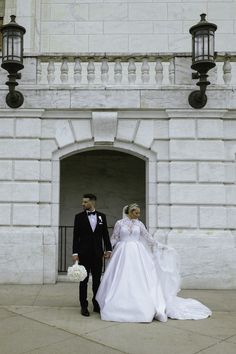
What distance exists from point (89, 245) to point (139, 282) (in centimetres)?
98

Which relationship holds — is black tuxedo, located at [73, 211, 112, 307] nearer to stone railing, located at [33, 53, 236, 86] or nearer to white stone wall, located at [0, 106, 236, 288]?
white stone wall, located at [0, 106, 236, 288]

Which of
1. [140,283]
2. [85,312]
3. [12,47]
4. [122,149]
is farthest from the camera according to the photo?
[122,149]

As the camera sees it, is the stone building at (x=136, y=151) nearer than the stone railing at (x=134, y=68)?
Yes

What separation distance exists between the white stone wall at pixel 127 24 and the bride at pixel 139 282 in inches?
288

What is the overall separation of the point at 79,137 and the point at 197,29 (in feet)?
10.8

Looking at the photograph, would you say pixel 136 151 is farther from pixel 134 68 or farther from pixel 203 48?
pixel 203 48

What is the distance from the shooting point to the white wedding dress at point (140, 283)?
19.2ft

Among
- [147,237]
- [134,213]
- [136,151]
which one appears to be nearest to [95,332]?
[147,237]

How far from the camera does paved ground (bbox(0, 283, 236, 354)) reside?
15.6ft

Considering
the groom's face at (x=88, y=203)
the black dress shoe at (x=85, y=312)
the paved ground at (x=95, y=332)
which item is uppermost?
the groom's face at (x=88, y=203)

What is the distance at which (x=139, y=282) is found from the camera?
5.99m

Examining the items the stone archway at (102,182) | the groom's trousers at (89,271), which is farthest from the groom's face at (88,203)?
the stone archway at (102,182)

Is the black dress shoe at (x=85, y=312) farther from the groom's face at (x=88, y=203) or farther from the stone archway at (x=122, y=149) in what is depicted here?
the stone archway at (x=122, y=149)

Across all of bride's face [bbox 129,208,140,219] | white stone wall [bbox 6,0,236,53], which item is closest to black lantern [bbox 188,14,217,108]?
bride's face [bbox 129,208,140,219]
